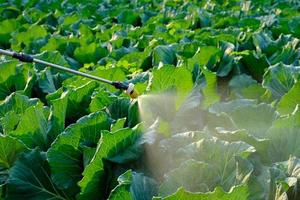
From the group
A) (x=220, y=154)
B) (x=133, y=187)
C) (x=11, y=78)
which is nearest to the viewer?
(x=133, y=187)

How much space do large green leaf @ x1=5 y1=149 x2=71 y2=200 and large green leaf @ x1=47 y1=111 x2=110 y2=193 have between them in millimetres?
53

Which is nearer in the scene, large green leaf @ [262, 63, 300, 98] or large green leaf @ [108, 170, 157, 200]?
large green leaf @ [108, 170, 157, 200]

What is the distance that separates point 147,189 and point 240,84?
1.55 metres

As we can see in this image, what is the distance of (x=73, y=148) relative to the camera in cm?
243

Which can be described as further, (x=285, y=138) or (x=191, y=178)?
(x=285, y=138)

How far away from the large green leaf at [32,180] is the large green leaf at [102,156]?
0.62 ft

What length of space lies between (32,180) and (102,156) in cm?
35

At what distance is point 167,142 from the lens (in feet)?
8.22

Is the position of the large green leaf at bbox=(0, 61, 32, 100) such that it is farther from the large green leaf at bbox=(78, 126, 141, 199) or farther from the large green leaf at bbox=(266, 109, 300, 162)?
the large green leaf at bbox=(266, 109, 300, 162)

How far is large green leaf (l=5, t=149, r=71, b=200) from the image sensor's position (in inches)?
94.0

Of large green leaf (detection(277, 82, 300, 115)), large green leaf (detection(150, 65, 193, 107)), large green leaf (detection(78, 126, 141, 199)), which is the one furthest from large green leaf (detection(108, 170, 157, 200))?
large green leaf (detection(277, 82, 300, 115))

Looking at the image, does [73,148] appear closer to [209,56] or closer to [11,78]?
[11,78]

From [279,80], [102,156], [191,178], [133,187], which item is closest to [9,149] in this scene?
[102,156]

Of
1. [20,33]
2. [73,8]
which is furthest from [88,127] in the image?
[73,8]
